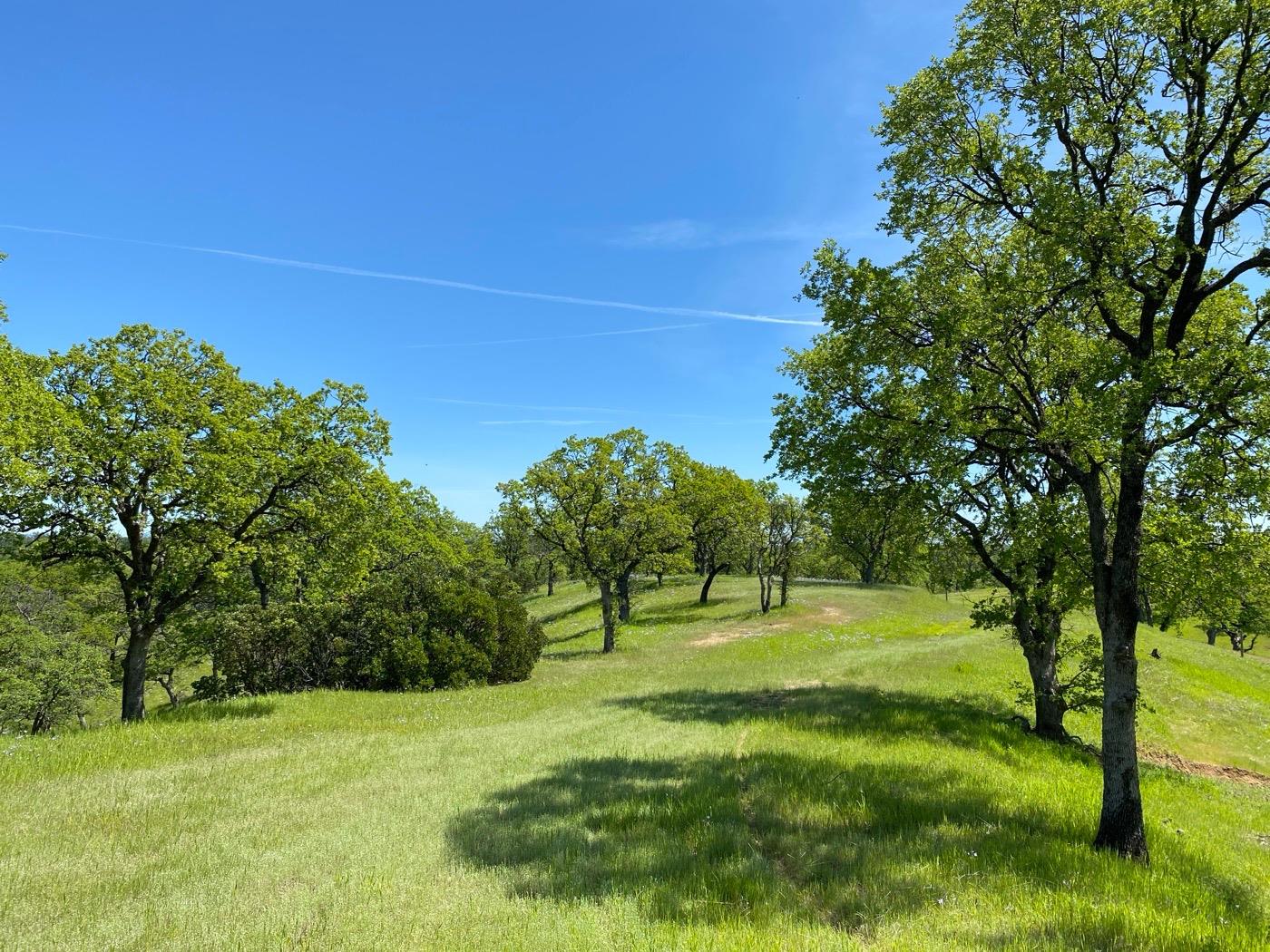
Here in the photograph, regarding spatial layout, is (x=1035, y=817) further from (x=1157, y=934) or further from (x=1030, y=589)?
(x=1030, y=589)

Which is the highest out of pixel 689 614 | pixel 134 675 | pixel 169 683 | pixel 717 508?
pixel 717 508

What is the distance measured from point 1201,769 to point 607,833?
81.1 ft

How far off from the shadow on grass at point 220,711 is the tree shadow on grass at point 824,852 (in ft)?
42.0

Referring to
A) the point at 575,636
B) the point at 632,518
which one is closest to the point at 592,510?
the point at 632,518

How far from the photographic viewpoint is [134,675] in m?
20.7

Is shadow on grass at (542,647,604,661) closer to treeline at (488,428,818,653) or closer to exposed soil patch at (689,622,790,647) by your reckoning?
treeline at (488,428,818,653)

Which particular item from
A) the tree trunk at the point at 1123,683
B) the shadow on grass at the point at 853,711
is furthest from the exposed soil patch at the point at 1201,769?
the tree trunk at the point at 1123,683

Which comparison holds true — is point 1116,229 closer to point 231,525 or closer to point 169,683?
point 231,525

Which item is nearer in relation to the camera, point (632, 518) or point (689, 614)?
point (632, 518)

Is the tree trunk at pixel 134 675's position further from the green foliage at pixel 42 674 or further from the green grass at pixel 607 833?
the green foliage at pixel 42 674

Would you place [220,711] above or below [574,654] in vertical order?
above

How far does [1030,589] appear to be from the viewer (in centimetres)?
1513

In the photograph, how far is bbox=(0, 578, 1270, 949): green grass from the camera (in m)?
6.11

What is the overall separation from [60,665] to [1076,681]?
55.1 metres
